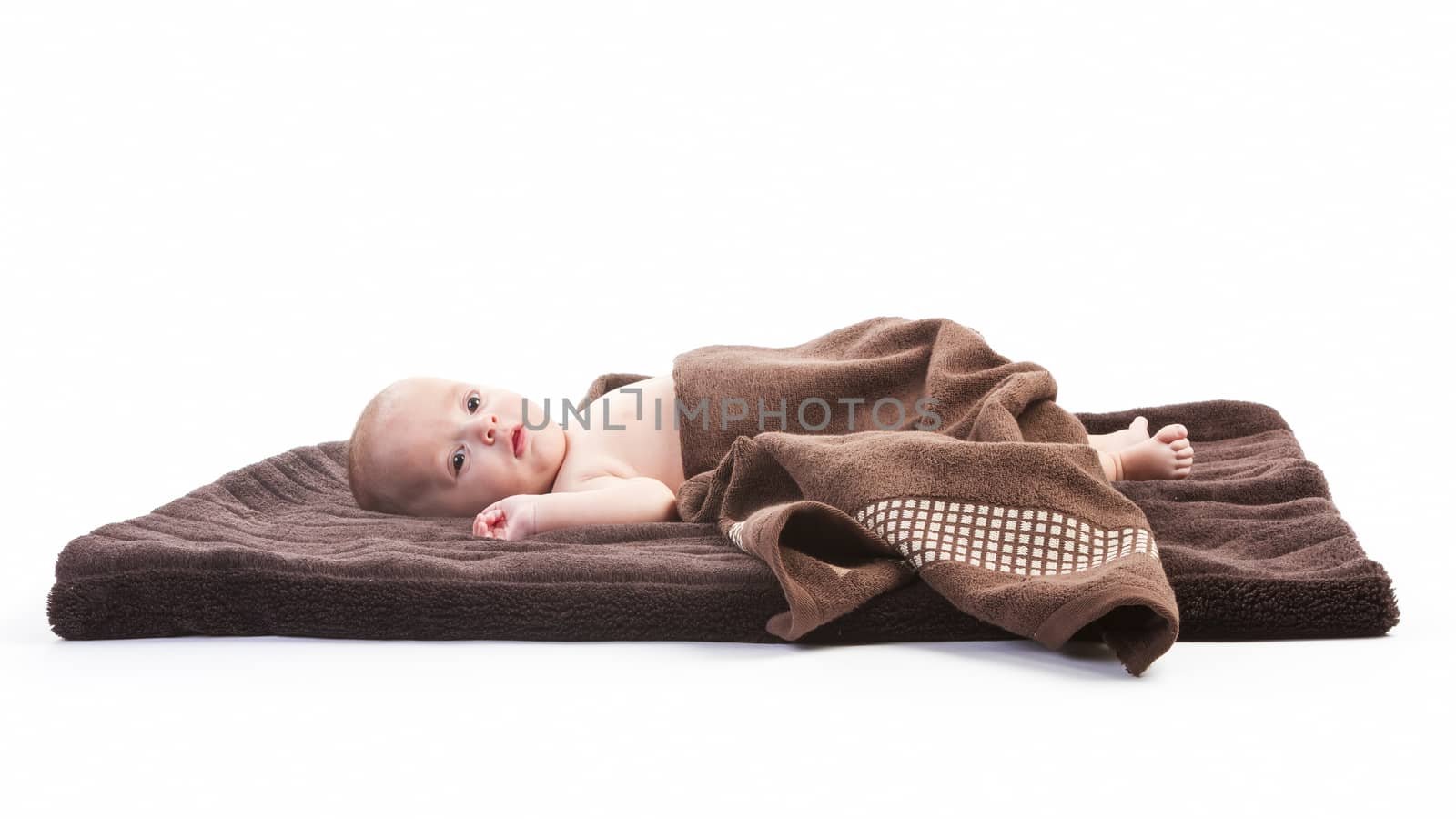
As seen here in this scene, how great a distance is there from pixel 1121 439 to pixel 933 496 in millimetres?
912

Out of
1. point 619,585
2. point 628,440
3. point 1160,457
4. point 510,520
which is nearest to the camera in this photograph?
point 619,585

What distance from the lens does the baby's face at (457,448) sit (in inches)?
118

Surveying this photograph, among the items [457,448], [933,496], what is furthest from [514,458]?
[933,496]

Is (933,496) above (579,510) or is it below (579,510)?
above

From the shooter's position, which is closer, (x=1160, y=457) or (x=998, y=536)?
(x=998, y=536)

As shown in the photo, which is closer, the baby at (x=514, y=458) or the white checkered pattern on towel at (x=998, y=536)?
the white checkered pattern on towel at (x=998, y=536)

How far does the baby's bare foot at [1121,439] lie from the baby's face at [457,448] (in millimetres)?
1181

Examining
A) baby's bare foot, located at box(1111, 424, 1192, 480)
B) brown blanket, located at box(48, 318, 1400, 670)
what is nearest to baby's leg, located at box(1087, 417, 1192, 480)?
baby's bare foot, located at box(1111, 424, 1192, 480)

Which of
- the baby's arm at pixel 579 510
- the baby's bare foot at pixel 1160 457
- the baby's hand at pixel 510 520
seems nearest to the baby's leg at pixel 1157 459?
the baby's bare foot at pixel 1160 457

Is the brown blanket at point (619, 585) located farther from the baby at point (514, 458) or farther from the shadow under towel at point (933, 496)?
the baby at point (514, 458)

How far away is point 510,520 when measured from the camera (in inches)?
111

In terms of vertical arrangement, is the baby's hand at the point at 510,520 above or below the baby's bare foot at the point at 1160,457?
below

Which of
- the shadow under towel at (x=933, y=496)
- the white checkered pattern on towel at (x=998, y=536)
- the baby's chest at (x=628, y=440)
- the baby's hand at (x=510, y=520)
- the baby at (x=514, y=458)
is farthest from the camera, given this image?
the baby's chest at (x=628, y=440)

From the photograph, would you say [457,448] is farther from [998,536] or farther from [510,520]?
[998,536]
